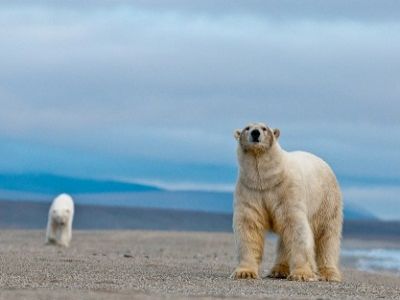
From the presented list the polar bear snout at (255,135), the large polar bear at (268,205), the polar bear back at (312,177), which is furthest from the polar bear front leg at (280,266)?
the polar bear snout at (255,135)

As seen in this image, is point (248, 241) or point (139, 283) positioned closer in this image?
point (139, 283)

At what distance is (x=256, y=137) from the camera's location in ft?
50.7

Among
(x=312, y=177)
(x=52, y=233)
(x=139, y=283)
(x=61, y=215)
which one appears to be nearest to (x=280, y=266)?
(x=312, y=177)

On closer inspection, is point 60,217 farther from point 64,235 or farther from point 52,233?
point 64,235

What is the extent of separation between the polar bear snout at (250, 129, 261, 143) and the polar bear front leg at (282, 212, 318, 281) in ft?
3.10

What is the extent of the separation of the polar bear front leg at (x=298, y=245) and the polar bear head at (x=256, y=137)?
2.81 feet

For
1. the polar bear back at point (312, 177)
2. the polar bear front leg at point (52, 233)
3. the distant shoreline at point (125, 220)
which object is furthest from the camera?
the distant shoreline at point (125, 220)

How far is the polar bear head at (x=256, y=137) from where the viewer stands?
15.5m

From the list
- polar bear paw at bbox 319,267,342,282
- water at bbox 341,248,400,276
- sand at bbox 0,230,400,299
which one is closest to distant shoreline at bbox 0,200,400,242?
water at bbox 341,248,400,276

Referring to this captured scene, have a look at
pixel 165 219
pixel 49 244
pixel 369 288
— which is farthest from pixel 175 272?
pixel 165 219

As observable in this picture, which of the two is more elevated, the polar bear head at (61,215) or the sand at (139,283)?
the polar bear head at (61,215)

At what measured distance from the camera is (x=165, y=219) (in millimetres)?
73375

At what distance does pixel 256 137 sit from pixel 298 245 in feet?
4.42

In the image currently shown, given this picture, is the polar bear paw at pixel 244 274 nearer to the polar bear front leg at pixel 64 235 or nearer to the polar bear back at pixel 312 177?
the polar bear back at pixel 312 177
